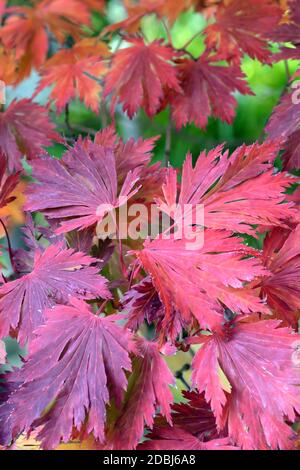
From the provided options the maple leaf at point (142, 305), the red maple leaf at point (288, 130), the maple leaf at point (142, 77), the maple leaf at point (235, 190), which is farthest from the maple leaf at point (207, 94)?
the maple leaf at point (142, 305)

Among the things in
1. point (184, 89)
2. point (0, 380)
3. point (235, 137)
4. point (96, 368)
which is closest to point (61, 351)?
point (96, 368)

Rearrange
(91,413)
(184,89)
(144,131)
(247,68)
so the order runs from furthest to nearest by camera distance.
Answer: (144,131), (247,68), (184,89), (91,413)

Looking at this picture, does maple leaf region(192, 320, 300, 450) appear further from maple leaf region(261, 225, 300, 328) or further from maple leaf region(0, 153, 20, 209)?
maple leaf region(0, 153, 20, 209)

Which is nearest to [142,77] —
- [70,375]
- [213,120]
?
[70,375]

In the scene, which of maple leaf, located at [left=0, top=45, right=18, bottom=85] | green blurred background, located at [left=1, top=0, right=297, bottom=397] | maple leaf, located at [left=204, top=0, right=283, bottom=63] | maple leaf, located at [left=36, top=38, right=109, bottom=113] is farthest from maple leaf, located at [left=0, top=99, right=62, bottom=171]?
green blurred background, located at [left=1, top=0, right=297, bottom=397]

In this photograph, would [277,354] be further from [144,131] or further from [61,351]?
[144,131]
